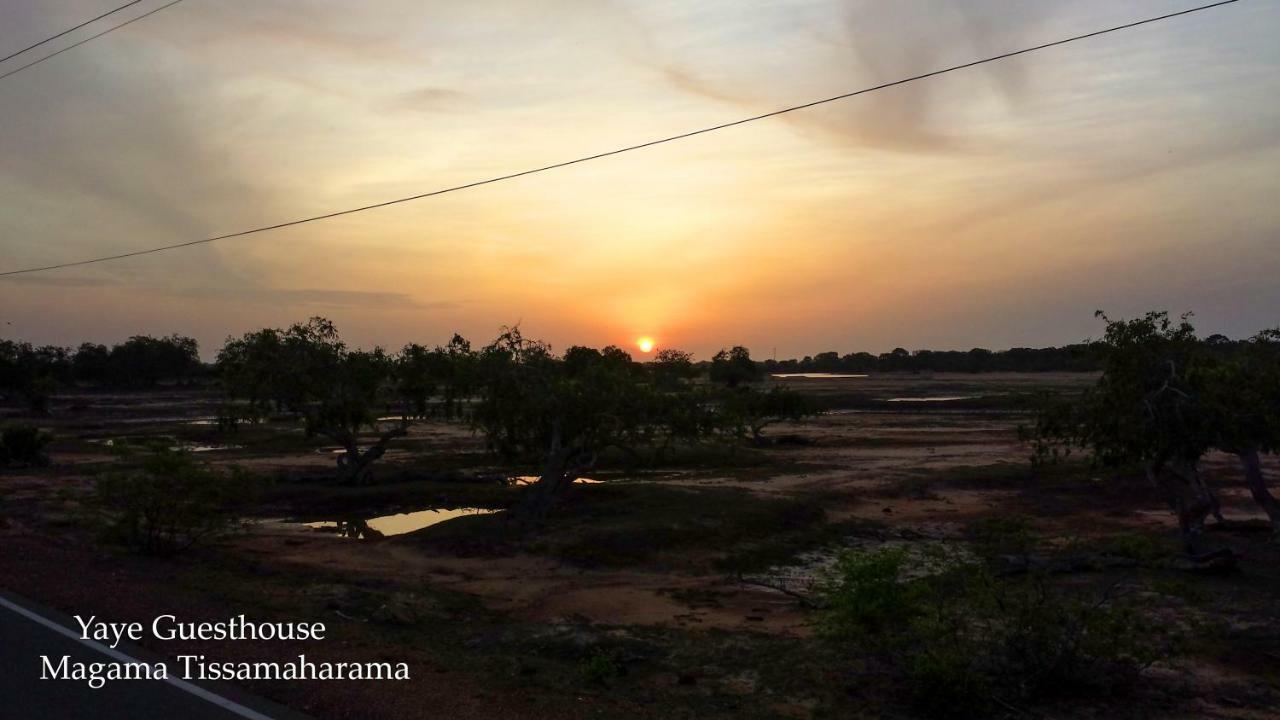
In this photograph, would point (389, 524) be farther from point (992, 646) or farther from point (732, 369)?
point (732, 369)

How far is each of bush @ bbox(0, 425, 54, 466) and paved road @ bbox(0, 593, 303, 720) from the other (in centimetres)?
3508

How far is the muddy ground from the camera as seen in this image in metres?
9.74

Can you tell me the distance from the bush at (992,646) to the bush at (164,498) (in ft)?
46.9

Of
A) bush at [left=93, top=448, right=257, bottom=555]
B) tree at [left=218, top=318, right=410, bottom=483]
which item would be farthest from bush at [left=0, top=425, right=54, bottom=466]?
bush at [left=93, top=448, right=257, bottom=555]

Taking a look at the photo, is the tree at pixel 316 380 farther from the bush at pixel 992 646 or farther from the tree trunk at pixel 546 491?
the bush at pixel 992 646

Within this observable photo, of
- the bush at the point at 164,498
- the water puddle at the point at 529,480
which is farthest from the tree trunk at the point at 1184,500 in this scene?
the water puddle at the point at 529,480

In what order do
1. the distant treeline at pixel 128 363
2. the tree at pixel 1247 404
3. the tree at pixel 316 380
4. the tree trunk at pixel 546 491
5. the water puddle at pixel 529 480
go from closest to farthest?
1. the tree at pixel 1247 404
2. the tree trunk at pixel 546 491
3. the tree at pixel 316 380
4. the water puddle at pixel 529 480
5. the distant treeline at pixel 128 363

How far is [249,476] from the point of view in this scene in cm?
1906

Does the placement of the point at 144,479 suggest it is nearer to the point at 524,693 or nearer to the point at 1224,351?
the point at 524,693

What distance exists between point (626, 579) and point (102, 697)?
10771 millimetres

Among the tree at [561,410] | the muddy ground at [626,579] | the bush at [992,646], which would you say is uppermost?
the tree at [561,410]

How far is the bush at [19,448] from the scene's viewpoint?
1487 inches

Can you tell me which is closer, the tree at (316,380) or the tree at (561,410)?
the tree at (561,410)

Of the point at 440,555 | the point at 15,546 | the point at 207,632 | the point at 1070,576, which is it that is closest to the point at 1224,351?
the point at 1070,576
